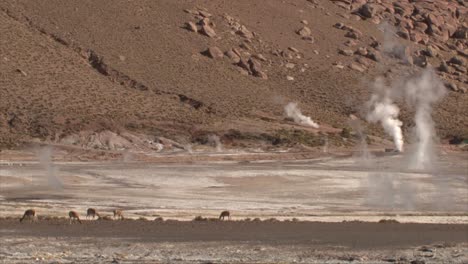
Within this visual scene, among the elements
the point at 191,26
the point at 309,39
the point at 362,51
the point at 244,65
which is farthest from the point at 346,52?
the point at 191,26

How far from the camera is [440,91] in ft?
302

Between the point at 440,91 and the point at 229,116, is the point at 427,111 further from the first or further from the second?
the point at 229,116

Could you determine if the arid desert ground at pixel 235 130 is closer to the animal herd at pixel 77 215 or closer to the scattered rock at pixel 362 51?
the animal herd at pixel 77 215

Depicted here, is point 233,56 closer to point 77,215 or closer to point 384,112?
point 384,112

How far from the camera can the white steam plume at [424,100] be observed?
7604 centimetres

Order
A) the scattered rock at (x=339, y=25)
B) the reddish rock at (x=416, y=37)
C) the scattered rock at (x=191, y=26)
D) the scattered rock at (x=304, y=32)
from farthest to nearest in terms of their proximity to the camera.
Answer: the reddish rock at (x=416, y=37)
the scattered rock at (x=339, y=25)
the scattered rock at (x=304, y=32)
the scattered rock at (x=191, y=26)

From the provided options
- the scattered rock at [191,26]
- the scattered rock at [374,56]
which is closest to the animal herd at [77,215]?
the scattered rock at [191,26]

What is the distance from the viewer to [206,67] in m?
83.4

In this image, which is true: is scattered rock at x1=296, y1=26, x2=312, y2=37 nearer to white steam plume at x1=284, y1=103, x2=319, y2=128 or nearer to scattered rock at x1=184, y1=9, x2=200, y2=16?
scattered rock at x1=184, y1=9, x2=200, y2=16

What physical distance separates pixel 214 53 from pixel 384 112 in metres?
14.5

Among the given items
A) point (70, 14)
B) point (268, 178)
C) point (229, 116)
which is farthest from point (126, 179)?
point (70, 14)

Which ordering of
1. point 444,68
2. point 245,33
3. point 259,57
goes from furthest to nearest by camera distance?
1. point 444,68
2. point 245,33
3. point 259,57

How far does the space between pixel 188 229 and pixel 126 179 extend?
18592 mm

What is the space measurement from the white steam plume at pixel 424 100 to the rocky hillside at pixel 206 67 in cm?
96
